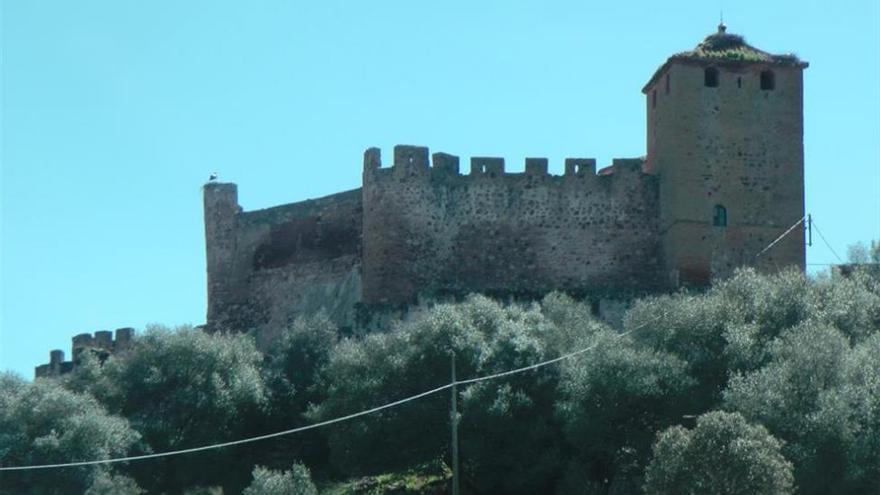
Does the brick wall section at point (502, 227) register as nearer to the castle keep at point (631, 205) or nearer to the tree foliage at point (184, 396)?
the castle keep at point (631, 205)

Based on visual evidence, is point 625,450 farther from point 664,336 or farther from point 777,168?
point 777,168

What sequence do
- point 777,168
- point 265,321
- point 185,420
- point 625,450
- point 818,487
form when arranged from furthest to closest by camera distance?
point 265,321, point 777,168, point 185,420, point 625,450, point 818,487

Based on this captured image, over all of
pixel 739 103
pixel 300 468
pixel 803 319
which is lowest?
pixel 300 468

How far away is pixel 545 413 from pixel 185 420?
29.3 feet

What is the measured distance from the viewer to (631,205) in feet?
188

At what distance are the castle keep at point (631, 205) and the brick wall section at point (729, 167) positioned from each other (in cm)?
2

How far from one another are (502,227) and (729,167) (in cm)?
582

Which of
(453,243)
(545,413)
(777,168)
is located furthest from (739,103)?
(545,413)

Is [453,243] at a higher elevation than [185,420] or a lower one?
higher

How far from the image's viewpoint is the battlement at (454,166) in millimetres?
57031

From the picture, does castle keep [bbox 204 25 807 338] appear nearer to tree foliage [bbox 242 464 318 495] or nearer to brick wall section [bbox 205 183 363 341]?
brick wall section [bbox 205 183 363 341]

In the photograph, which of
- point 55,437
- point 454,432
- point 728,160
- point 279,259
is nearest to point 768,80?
point 728,160

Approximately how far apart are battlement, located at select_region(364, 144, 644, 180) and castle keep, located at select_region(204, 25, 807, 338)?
4 centimetres

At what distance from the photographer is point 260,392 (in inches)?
2060
